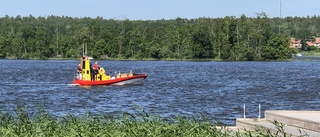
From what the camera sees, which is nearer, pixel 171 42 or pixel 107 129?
pixel 107 129

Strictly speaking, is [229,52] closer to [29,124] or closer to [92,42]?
[92,42]

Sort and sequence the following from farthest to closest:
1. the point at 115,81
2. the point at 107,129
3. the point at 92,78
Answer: the point at 115,81 < the point at 92,78 < the point at 107,129

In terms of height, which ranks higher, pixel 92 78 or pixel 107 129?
pixel 107 129

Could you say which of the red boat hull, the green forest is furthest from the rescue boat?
the green forest

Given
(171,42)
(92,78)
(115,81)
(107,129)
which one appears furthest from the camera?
(171,42)

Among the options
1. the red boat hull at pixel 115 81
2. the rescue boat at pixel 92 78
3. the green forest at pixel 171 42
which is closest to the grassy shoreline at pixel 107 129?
the rescue boat at pixel 92 78

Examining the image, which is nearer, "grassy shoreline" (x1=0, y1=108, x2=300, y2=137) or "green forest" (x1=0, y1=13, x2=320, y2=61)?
"grassy shoreline" (x1=0, y1=108, x2=300, y2=137)

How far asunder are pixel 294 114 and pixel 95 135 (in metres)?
6.43

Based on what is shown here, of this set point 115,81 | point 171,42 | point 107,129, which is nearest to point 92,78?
point 115,81

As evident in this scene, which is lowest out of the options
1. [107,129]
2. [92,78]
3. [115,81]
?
[115,81]

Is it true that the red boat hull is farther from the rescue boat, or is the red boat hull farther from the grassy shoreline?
the grassy shoreline

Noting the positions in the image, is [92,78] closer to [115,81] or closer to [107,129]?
[115,81]

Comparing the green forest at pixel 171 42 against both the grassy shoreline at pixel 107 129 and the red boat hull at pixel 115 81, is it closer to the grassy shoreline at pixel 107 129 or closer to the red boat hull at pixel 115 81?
the red boat hull at pixel 115 81

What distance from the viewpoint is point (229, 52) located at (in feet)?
484
